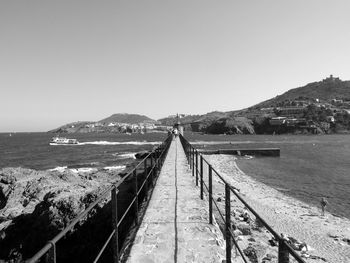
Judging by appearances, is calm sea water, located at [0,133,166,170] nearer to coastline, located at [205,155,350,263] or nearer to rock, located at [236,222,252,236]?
coastline, located at [205,155,350,263]

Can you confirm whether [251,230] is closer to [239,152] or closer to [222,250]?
[222,250]

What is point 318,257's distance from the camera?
1003 cm

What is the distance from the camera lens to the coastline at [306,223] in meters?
11.0

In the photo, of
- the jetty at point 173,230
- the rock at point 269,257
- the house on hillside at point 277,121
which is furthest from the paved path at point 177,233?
the house on hillside at point 277,121

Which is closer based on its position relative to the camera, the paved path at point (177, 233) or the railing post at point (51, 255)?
the railing post at point (51, 255)

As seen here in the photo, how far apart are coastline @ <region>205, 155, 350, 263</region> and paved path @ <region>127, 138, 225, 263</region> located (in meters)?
2.86

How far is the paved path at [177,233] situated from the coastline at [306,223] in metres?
2.86

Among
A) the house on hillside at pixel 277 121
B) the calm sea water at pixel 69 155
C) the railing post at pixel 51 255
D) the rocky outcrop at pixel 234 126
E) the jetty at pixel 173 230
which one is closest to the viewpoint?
the railing post at pixel 51 255

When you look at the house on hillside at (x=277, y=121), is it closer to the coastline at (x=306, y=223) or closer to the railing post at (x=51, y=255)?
the coastline at (x=306, y=223)

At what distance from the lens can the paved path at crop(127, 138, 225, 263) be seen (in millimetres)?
4762

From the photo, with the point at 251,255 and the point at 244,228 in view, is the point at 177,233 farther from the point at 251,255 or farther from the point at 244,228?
the point at 244,228

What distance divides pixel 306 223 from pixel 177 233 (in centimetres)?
1034

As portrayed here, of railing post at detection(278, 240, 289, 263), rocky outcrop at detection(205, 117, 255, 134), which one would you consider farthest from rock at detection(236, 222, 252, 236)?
rocky outcrop at detection(205, 117, 255, 134)

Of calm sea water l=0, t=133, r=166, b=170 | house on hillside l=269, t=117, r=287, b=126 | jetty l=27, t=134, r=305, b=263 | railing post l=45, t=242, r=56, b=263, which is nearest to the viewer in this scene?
railing post l=45, t=242, r=56, b=263
